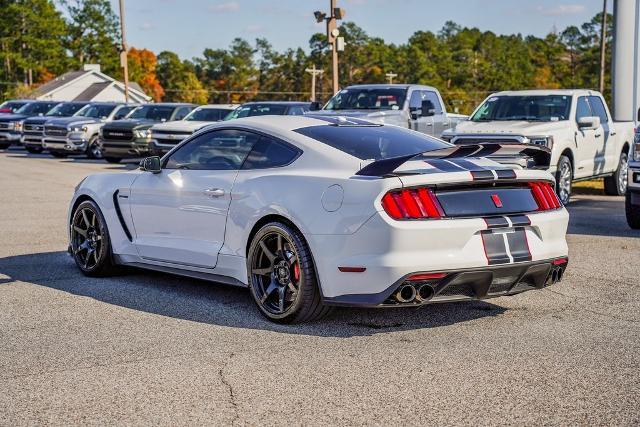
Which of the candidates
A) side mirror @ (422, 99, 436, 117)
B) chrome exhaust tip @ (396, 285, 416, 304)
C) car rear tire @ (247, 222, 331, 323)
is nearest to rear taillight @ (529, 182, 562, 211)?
chrome exhaust tip @ (396, 285, 416, 304)

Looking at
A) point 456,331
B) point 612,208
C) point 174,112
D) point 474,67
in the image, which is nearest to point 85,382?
point 456,331

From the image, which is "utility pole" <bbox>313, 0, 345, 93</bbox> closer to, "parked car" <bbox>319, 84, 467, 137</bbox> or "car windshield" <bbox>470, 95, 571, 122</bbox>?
"parked car" <bbox>319, 84, 467, 137</bbox>

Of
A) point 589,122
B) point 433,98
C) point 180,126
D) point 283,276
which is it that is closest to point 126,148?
point 180,126

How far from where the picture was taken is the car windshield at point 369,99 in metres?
20.8

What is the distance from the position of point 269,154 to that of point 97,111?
26526mm

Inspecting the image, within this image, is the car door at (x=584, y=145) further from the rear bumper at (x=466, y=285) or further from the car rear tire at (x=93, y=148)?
the car rear tire at (x=93, y=148)

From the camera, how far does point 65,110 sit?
3509 cm

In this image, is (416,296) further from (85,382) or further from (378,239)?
(85,382)

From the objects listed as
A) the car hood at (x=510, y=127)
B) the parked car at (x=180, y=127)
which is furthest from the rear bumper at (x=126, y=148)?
the car hood at (x=510, y=127)

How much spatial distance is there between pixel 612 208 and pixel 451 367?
1068 centimetres

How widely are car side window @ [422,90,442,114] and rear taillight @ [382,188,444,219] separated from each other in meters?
15.4

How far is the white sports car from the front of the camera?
6.48 meters

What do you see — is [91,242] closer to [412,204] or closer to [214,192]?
[214,192]

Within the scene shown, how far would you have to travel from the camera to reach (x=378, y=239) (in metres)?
6.44
